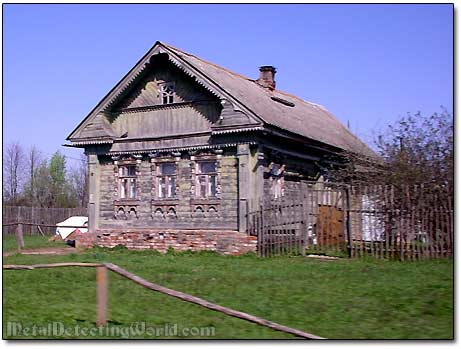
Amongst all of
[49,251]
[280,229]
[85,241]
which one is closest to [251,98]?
[280,229]

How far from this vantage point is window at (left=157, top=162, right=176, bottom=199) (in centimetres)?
2148

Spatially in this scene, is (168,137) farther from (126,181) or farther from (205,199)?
(205,199)

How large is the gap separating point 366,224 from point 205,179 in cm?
627

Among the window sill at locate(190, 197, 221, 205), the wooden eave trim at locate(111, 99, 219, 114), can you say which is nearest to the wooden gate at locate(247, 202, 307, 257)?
the window sill at locate(190, 197, 221, 205)

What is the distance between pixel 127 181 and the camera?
74.1 ft

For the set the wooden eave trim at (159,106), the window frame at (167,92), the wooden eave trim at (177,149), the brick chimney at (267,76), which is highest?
the brick chimney at (267,76)

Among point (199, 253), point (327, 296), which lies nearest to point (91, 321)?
point (327, 296)

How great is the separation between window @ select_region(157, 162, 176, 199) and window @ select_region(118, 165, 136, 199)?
1143 millimetres

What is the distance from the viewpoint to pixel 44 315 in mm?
8852

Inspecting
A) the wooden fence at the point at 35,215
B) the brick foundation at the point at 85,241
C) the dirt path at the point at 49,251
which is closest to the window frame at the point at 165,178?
the brick foundation at the point at 85,241

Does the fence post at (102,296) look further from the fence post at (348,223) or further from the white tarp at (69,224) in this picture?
the white tarp at (69,224)

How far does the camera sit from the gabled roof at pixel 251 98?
1973 cm

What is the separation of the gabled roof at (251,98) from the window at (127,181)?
239 cm

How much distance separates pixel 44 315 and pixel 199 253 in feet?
34.9
